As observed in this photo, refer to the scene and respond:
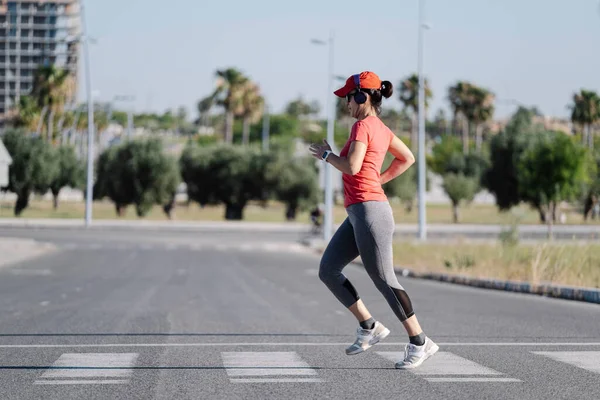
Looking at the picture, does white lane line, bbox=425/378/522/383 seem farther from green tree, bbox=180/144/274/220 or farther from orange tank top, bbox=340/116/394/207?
green tree, bbox=180/144/274/220

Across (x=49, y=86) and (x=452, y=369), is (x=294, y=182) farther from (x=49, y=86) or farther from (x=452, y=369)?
(x=452, y=369)

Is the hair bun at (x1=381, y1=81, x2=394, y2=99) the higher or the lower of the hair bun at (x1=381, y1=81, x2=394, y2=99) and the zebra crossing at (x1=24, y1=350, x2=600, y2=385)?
the higher

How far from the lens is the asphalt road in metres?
7.33

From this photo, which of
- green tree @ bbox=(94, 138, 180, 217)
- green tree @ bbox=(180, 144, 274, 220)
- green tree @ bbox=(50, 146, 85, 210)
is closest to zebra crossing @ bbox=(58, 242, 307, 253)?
green tree @ bbox=(94, 138, 180, 217)

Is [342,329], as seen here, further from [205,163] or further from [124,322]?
[205,163]

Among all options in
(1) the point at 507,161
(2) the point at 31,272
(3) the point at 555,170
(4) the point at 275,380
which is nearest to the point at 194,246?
(2) the point at 31,272

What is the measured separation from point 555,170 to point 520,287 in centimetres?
4224

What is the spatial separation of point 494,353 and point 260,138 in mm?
174938

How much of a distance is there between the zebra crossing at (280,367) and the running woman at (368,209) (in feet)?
1.31

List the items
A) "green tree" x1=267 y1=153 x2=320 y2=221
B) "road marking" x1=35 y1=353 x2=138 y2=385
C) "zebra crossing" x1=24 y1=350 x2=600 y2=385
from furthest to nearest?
"green tree" x1=267 y1=153 x2=320 y2=221, "road marking" x1=35 y1=353 x2=138 y2=385, "zebra crossing" x1=24 y1=350 x2=600 y2=385

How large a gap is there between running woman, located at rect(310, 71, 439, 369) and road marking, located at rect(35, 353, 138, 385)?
5.49ft

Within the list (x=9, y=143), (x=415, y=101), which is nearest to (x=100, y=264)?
(x=9, y=143)

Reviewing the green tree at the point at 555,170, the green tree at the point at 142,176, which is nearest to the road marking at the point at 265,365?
the green tree at the point at 555,170

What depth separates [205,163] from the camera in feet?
262
